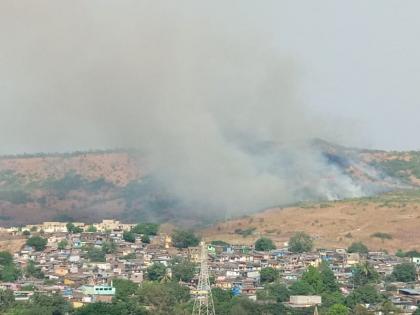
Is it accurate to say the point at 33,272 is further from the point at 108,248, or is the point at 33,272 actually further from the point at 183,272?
the point at 183,272

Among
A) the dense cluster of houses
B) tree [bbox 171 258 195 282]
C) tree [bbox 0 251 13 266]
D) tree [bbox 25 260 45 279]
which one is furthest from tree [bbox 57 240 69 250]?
tree [bbox 171 258 195 282]

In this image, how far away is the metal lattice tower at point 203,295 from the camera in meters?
57.9

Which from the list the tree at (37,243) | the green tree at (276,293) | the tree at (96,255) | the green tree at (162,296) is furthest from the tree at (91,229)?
the green tree at (276,293)

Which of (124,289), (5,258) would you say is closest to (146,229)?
(5,258)

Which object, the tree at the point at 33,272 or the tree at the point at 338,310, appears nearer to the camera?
the tree at the point at 338,310

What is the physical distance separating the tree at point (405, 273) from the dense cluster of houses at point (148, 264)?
948 mm

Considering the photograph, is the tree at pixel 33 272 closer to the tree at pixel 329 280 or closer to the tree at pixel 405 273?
the tree at pixel 329 280

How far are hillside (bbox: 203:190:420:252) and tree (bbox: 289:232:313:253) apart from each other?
2.37m

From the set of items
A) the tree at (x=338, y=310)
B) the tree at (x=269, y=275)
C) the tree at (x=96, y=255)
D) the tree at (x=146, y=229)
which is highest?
the tree at (x=146, y=229)

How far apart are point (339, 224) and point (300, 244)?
30.3 feet

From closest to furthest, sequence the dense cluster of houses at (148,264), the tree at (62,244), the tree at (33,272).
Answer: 1. the dense cluster of houses at (148,264)
2. the tree at (33,272)
3. the tree at (62,244)

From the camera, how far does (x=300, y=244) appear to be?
82.2 m

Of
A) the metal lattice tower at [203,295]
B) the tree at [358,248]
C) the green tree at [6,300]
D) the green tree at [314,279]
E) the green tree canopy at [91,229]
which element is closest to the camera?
the metal lattice tower at [203,295]

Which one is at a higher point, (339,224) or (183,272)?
(339,224)
